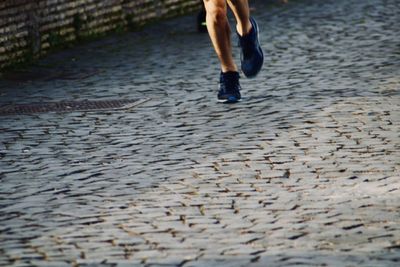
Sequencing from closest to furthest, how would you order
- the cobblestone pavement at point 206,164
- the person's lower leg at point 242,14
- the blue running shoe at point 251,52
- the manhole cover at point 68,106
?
the cobblestone pavement at point 206,164 < the person's lower leg at point 242,14 < the blue running shoe at point 251,52 < the manhole cover at point 68,106

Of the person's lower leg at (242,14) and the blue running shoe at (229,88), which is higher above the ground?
the person's lower leg at (242,14)

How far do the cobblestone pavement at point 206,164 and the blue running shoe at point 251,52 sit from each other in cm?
25

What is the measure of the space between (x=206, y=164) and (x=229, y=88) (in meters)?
2.44

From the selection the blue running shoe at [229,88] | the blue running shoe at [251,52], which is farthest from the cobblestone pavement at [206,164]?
the blue running shoe at [251,52]

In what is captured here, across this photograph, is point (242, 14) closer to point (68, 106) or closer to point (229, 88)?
point (229, 88)

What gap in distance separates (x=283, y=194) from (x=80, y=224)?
107 centimetres

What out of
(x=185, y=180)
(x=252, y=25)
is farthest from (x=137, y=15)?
(x=185, y=180)

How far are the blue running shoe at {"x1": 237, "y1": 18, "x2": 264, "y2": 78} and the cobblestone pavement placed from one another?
251 mm

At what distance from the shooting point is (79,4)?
1545cm

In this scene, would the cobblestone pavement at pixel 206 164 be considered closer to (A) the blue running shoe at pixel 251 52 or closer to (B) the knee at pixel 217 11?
(A) the blue running shoe at pixel 251 52

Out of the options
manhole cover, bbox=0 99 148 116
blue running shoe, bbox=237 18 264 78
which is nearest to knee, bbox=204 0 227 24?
blue running shoe, bbox=237 18 264 78

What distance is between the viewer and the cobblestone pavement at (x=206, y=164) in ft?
18.8

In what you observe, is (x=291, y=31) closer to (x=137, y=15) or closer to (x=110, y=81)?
(x=137, y=15)

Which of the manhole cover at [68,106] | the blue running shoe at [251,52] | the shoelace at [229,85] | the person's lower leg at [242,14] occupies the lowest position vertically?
the manhole cover at [68,106]
